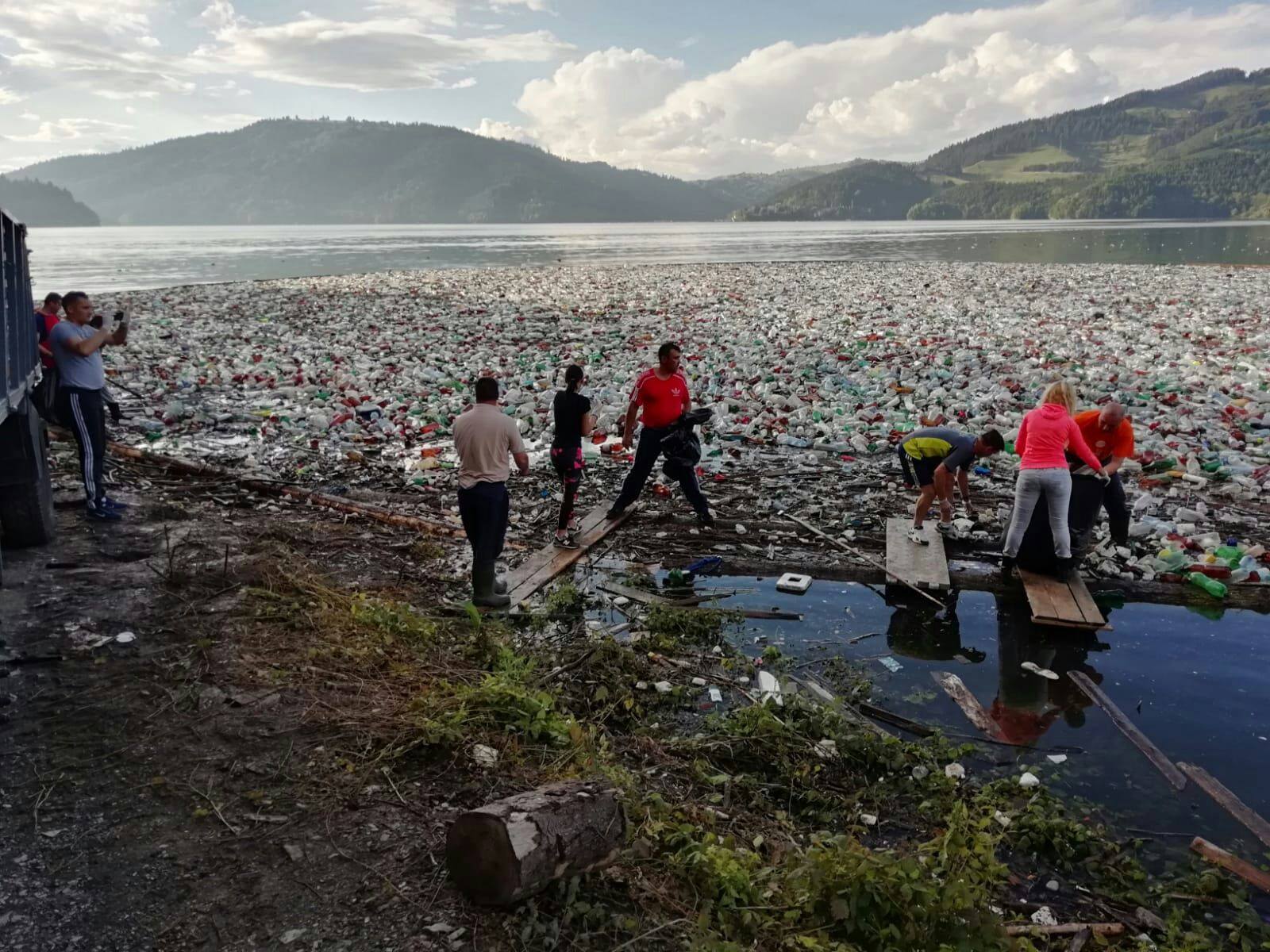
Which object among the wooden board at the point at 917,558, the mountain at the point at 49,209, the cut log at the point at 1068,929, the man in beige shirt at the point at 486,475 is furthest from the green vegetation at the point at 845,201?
the cut log at the point at 1068,929

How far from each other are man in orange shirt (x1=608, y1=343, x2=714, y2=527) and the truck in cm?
457

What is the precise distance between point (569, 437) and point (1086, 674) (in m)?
4.13

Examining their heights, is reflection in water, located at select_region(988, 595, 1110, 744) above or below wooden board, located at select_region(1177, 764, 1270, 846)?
above

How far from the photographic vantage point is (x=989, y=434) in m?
7.23

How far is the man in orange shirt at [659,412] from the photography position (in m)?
7.86

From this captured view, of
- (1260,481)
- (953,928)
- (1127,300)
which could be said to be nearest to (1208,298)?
(1127,300)

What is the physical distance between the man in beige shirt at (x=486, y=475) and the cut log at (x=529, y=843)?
115 inches

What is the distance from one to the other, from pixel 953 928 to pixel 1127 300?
23.5m

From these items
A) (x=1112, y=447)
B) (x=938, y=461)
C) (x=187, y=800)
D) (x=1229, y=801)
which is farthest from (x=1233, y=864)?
(x=187, y=800)

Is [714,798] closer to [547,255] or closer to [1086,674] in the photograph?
[1086,674]

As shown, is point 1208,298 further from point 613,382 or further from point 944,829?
point 944,829

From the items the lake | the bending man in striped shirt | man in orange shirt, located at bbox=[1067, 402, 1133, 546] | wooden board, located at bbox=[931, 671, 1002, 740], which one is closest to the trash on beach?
wooden board, located at bbox=[931, 671, 1002, 740]

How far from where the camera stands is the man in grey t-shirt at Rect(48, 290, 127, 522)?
23.1 feet

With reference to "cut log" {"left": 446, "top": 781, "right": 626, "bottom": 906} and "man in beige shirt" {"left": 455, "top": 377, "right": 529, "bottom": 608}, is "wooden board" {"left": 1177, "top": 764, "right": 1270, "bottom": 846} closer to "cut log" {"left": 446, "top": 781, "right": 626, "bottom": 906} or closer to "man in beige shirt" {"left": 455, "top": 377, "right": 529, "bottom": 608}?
"cut log" {"left": 446, "top": 781, "right": 626, "bottom": 906}
